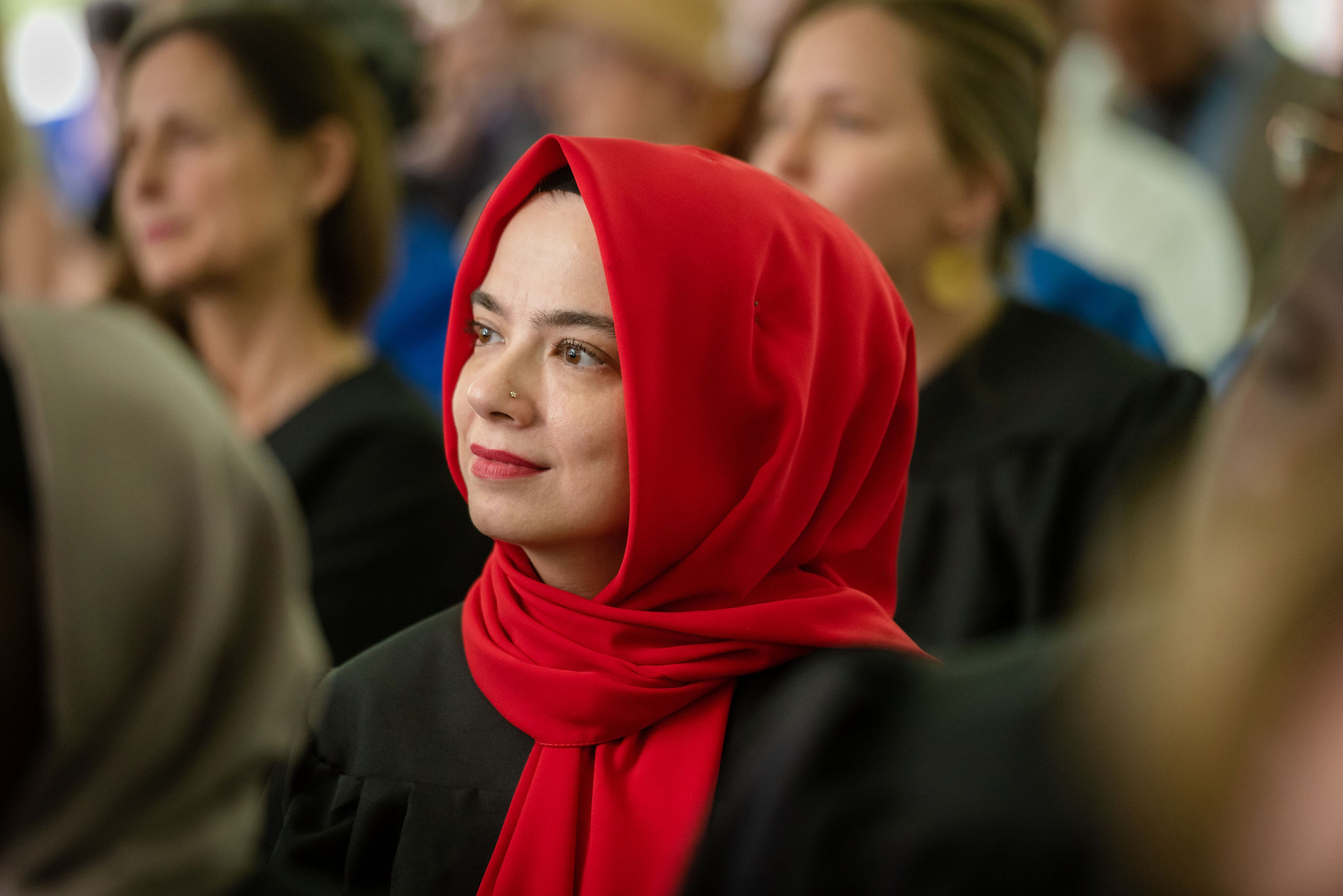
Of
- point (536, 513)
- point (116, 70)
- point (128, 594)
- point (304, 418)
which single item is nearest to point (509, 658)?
point (536, 513)

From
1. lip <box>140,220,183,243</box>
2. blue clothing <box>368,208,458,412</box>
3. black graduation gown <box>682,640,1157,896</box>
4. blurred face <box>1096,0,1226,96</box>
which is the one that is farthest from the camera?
blurred face <box>1096,0,1226,96</box>

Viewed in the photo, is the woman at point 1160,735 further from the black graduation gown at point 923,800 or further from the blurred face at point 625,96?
the blurred face at point 625,96

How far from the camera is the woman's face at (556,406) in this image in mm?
1471

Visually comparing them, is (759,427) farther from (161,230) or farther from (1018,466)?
(161,230)

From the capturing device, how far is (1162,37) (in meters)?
4.32

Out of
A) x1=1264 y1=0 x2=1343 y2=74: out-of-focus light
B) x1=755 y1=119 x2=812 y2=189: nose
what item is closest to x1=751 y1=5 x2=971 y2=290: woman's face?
x1=755 y1=119 x2=812 y2=189: nose

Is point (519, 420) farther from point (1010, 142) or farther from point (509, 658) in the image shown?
point (1010, 142)

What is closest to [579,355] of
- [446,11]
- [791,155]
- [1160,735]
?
[1160,735]

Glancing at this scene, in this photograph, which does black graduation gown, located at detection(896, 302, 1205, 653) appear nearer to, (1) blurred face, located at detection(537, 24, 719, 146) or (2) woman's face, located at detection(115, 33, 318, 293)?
(2) woman's face, located at detection(115, 33, 318, 293)

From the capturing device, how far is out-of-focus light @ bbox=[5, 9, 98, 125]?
8031 millimetres

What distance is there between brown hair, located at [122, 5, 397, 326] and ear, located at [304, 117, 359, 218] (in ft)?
0.04

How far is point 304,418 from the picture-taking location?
2.77 metres

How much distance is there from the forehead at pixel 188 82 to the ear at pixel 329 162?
7.1 inches

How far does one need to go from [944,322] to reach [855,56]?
1.72ft
